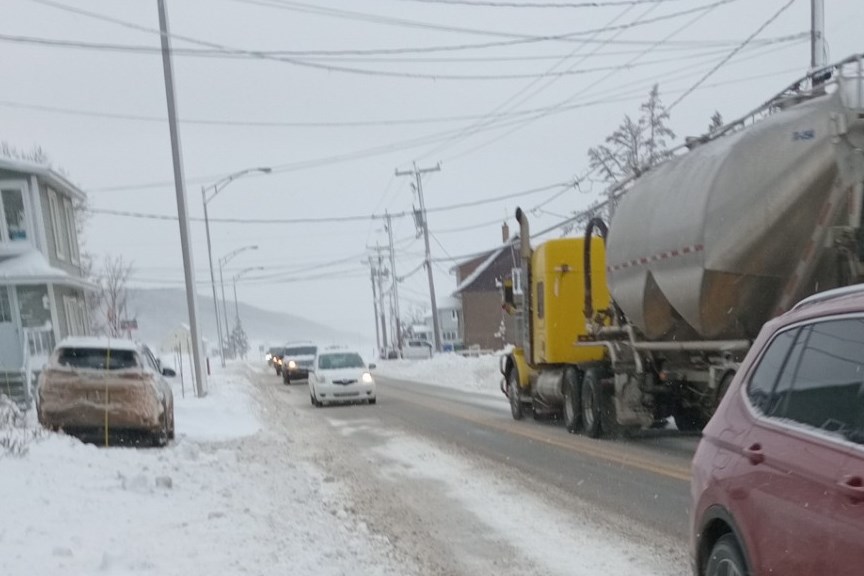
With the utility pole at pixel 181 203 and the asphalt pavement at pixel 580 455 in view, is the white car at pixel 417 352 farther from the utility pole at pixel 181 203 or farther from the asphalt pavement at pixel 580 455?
the asphalt pavement at pixel 580 455

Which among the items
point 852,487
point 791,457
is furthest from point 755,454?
point 852,487

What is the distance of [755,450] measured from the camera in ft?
15.2

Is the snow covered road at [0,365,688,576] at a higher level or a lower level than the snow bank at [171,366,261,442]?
higher

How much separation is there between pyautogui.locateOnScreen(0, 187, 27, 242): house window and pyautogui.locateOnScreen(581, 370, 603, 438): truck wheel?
827 inches

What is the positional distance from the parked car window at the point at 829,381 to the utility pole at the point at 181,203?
24.3 m

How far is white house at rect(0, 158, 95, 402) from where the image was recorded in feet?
97.0

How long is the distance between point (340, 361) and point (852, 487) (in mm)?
25427

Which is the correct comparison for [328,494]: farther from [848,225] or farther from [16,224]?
[16,224]

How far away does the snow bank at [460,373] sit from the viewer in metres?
36.8

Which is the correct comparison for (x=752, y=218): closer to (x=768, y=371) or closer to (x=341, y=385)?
(x=768, y=371)

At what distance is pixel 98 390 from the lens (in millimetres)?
Answer: 14828

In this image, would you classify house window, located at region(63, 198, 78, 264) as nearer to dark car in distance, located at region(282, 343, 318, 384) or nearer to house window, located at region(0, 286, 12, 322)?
house window, located at region(0, 286, 12, 322)

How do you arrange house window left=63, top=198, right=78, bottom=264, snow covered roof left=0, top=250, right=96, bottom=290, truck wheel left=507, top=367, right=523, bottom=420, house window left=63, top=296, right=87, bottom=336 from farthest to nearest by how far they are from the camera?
house window left=63, top=198, right=78, bottom=264 → house window left=63, top=296, right=87, bottom=336 → snow covered roof left=0, top=250, right=96, bottom=290 → truck wheel left=507, top=367, right=523, bottom=420

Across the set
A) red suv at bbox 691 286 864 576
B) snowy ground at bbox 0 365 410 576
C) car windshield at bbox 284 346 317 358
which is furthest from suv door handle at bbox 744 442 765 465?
car windshield at bbox 284 346 317 358
